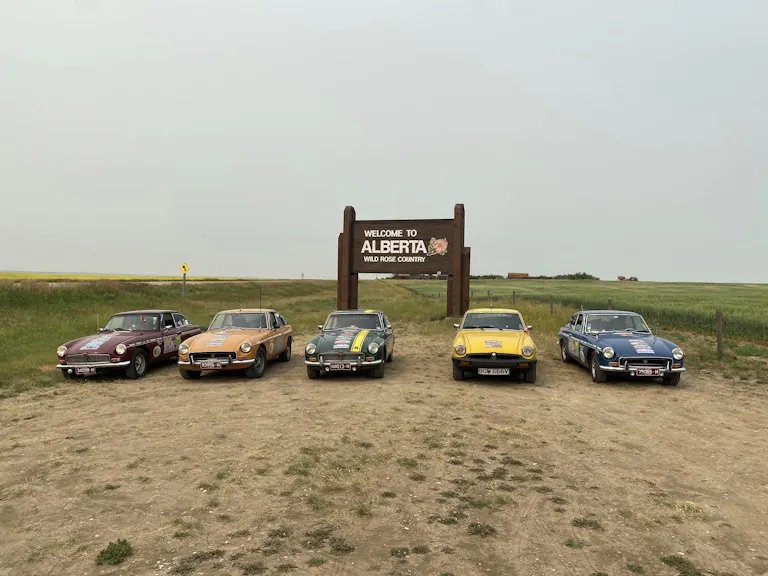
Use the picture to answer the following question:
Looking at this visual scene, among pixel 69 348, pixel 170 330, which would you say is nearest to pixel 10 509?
pixel 69 348

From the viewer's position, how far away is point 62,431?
7.14 metres

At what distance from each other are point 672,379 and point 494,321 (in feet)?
12.8

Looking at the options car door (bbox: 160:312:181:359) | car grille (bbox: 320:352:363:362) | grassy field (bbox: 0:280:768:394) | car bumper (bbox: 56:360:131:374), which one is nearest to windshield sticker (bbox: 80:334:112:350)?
car bumper (bbox: 56:360:131:374)

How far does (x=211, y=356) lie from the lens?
1057 cm

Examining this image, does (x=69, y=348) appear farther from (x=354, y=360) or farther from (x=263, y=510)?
(x=263, y=510)

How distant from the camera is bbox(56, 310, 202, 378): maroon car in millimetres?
10836

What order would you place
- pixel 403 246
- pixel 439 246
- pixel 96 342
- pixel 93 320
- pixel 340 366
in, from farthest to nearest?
pixel 93 320 → pixel 403 246 → pixel 439 246 → pixel 96 342 → pixel 340 366

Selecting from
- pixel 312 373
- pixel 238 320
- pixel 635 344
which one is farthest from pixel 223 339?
pixel 635 344

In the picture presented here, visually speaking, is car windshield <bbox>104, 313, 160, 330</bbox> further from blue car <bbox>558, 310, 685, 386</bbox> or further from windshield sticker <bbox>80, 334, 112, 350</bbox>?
blue car <bbox>558, 310, 685, 386</bbox>

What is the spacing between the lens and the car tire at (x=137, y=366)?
11.1 meters

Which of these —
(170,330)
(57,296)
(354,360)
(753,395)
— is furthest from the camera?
(57,296)

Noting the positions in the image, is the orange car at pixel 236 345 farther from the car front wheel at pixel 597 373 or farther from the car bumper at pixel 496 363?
the car front wheel at pixel 597 373

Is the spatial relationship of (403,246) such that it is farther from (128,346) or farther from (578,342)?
(128,346)

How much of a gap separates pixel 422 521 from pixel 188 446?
3541mm
